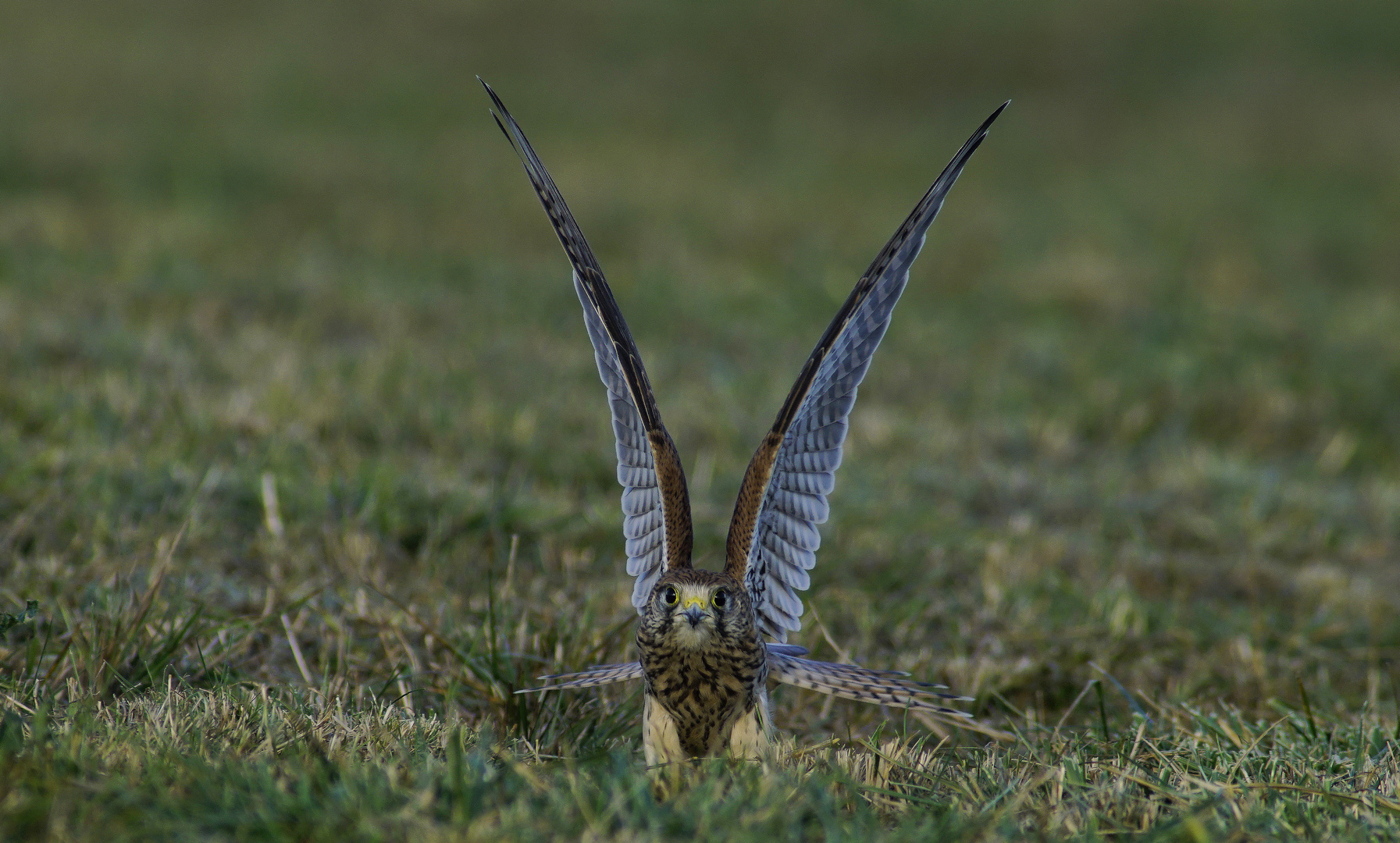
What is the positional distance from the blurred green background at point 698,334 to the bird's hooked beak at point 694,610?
0.98m

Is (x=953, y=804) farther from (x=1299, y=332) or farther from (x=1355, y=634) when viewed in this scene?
(x=1299, y=332)

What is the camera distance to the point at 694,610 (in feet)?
8.14

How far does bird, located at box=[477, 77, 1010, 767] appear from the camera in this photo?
2.56 meters

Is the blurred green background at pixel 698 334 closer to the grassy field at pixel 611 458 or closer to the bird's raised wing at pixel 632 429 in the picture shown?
the grassy field at pixel 611 458

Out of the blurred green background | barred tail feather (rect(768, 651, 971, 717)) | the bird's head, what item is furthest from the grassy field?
the bird's head

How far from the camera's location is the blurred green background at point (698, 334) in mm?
4102

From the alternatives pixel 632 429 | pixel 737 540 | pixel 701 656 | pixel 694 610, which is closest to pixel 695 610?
pixel 694 610

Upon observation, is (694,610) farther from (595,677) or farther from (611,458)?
(611,458)

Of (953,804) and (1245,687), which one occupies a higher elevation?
→ (953,804)

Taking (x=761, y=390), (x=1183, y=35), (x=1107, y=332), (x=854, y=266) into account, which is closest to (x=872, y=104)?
(x=1183, y=35)

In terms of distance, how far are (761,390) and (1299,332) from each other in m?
4.65

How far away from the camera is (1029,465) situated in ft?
21.3

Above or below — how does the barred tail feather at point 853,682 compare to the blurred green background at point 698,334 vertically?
below

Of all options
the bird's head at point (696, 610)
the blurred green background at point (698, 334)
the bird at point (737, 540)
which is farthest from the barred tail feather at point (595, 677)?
the blurred green background at point (698, 334)
